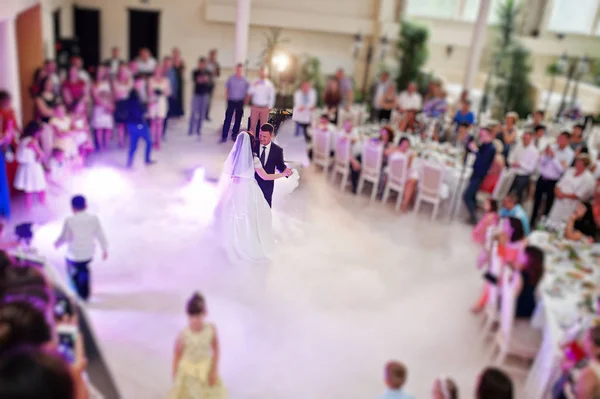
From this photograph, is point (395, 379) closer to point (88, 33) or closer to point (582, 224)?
point (582, 224)

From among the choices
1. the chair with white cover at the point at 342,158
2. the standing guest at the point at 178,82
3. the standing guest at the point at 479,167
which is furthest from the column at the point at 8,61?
the standing guest at the point at 479,167

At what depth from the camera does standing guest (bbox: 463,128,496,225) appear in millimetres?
8305

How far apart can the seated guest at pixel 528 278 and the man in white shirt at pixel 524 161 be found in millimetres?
3354

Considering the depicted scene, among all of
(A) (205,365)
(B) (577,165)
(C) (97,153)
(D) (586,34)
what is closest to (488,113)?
(D) (586,34)

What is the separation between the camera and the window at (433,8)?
16031 millimetres

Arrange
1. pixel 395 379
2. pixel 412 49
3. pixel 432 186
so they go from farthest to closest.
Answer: pixel 412 49 → pixel 432 186 → pixel 395 379

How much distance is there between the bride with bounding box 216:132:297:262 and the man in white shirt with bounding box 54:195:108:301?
167 inches

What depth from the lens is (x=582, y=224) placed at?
7164 mm

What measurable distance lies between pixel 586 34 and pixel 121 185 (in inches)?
547

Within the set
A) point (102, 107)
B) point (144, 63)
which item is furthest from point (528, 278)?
point (144, 63)

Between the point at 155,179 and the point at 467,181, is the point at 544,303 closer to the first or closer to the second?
the point at 467,181

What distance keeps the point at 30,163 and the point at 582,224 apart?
22.2ft

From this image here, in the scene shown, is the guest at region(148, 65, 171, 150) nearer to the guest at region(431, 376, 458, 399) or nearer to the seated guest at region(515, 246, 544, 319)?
the seated guest at region(515, 246, 544, 319)

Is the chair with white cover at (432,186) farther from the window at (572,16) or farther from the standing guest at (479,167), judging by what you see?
the window at (572,16)
